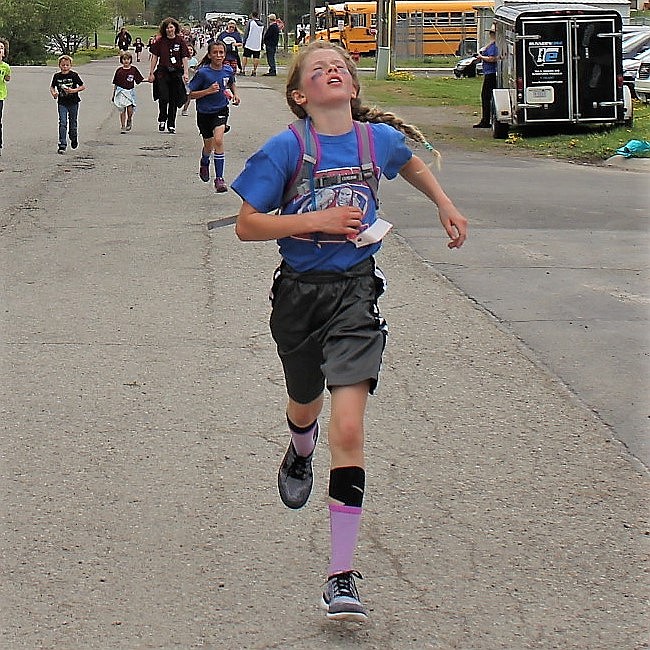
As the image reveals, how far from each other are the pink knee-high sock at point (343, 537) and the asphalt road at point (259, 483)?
0.61 feet

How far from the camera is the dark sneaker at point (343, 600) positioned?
12.7ft

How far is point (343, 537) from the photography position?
13.0ft

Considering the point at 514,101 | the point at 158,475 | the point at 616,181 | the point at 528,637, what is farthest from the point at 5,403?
the point at 514,101

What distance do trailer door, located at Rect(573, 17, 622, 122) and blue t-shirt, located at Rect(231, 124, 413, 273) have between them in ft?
55.4

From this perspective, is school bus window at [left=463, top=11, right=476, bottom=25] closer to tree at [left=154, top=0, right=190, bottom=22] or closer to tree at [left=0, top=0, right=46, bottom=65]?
tree at [left=0, top=0, right=46, bottom=65]

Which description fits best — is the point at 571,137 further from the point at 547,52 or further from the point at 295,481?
the point at 295,481

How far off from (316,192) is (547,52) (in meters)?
16.9

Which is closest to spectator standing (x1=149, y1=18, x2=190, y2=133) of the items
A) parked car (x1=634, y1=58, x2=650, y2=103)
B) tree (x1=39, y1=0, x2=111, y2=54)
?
parked car (x1=634, y1=58, x2=650, y2=103)

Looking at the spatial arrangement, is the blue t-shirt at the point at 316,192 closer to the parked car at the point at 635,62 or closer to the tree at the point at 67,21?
the parked car at the point at 635,62

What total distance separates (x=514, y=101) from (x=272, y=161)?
17289mm

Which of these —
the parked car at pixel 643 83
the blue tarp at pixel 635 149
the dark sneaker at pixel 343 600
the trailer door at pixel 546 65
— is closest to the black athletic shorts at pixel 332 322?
the dark sneaker at pixel 343 600

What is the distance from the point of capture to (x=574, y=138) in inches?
→ 809

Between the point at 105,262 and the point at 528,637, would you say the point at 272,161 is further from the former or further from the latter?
the point at 105,262

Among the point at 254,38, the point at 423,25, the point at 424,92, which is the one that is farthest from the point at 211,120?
the point at 423,25
